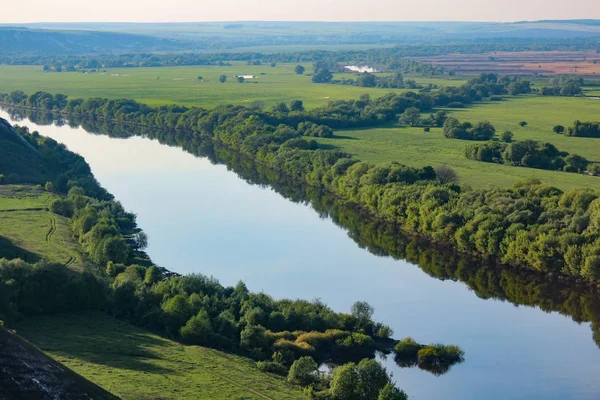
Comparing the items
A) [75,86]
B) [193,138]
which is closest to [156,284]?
[193,138]

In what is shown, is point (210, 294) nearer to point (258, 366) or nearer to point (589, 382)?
point (258, 366)

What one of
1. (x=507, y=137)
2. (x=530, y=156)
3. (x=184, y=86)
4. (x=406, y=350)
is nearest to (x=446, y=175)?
(x=530, y=156)

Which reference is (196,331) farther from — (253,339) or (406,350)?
(406,350)

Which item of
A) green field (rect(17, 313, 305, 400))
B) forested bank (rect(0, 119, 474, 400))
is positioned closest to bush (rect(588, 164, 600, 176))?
forested bank (rect(0, 119, 474, 400))

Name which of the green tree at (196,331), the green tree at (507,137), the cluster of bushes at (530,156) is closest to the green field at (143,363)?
the green tree at (196,331)

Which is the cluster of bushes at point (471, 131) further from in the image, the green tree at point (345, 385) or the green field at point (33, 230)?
the green tree at point (345, 385)

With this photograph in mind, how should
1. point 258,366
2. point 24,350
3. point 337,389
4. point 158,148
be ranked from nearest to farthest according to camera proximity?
point 24,350 < point 337,389 < point 258,366 < point 158,148
